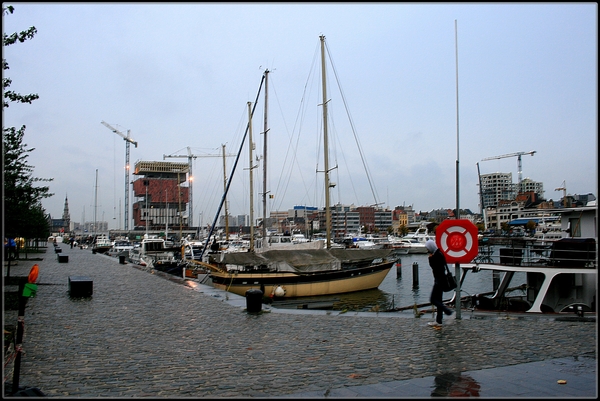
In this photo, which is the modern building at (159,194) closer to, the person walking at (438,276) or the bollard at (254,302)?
the bollard at (254,302)

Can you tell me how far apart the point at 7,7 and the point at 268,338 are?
345 inches

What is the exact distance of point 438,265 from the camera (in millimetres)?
10562

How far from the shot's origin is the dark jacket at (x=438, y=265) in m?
10.5

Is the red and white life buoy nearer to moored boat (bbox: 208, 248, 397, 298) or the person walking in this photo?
the person walking

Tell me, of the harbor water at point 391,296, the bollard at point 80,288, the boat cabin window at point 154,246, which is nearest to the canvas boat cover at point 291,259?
the harbor water at point 391,296

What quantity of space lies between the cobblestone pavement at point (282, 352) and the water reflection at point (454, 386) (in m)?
0.06

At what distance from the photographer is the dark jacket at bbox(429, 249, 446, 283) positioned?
34.5 feet

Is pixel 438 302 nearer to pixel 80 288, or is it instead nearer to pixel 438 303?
pixel 438 303

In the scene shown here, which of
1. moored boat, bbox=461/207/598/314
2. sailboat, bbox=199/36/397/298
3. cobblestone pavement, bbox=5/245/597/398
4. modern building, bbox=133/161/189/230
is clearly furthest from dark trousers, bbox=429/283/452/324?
modern building, bbox=133/161/189/230

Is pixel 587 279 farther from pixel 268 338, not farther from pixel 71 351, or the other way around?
pixel 71 351

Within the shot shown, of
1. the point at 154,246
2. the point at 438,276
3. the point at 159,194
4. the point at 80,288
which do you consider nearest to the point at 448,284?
the point at 438,276

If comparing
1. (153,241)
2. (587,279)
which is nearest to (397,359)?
(587,279)

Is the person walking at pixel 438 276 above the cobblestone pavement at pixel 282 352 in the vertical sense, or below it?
above

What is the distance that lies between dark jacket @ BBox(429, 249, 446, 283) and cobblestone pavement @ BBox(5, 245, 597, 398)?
3.74ft
